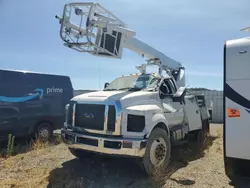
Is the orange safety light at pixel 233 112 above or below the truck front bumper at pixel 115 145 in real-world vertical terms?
above

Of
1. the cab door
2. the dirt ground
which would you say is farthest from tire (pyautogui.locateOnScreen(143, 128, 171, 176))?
the cab door

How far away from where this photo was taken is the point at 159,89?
23.4 feet

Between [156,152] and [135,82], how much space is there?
2.29 m

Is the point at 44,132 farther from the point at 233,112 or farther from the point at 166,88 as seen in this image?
the point at 233,112

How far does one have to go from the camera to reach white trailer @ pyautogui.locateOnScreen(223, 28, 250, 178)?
15.5 ft

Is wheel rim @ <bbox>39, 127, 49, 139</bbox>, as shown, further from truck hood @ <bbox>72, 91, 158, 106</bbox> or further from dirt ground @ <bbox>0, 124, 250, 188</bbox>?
truck hood @ <bbox>72, 91, 158, 106</bbox>

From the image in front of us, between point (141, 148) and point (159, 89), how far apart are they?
2.13 meters

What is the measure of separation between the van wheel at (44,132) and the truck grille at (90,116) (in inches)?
147

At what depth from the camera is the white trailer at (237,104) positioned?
4727mm

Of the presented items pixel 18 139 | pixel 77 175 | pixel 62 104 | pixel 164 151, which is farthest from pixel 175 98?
pixel 18 139

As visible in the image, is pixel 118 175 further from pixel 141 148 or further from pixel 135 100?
pixel 135 100

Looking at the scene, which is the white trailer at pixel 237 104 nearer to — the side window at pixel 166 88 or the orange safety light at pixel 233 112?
the orange safety light at pixel 233 112

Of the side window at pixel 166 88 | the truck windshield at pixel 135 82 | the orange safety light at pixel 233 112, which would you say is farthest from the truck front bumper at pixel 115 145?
the side window at pixel 166 88

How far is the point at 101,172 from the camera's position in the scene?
20.7ft
